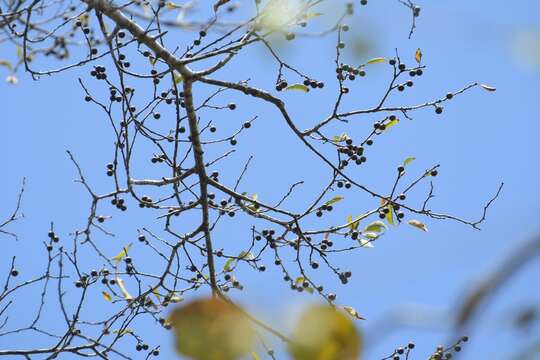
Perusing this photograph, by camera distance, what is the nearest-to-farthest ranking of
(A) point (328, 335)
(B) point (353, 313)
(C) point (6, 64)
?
(A) point (328, 335), (B) point (353, 313), (C) point (6, 64)

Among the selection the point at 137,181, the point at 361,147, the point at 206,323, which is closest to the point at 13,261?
the point at 137,181

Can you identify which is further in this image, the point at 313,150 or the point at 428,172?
the point at 428,172

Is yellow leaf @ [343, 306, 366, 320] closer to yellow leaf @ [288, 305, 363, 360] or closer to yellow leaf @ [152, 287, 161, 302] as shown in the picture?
yellow leaf @ [152, 287, 161, 302]

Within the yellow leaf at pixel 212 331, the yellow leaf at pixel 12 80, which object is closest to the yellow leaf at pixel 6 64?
the yellow leaf at pixel 12 80

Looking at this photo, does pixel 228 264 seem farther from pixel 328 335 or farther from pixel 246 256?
pixel 328 335

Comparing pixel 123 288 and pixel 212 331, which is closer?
pixel 212 331

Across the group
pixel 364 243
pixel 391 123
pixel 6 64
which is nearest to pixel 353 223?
pixel 364 243

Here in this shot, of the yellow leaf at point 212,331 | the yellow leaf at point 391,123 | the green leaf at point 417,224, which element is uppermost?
the yellow leaf at point 391,123

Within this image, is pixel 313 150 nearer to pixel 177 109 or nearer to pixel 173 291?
pixel 177 109

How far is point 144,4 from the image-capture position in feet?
16.9

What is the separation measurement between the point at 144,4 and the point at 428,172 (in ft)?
7.43

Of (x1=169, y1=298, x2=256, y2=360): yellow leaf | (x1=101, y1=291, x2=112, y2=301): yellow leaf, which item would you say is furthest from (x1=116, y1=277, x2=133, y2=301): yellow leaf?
(x1=169, y1=298, x2=256, y2=360): yellow leaf

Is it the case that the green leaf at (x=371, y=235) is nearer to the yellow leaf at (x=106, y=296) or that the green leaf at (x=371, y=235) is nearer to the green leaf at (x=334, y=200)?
the green leaf at (x=334, y=200)

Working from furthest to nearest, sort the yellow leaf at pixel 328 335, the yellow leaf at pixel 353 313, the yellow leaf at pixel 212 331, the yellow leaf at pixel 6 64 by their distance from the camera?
the yellow leaf at pixel 6 64
the yellow leaf at pixel 353 313
the yellow leaf at pixel 212 331
the yellow leaf at pixel 328 335
